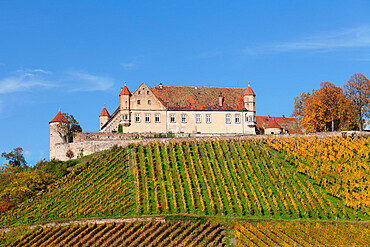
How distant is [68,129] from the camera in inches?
3730

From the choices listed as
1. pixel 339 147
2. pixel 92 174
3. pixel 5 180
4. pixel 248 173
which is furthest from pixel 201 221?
pixel 5 180

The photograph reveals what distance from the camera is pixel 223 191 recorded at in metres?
69.9

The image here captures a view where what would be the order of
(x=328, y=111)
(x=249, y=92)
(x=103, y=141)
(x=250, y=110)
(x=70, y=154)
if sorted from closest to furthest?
(x=103, y=141) < (x=70, y=154) < (x=328, y=111) < (x=250, y=110) < (x=249, y=92)

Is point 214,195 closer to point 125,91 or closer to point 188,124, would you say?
point 188,124

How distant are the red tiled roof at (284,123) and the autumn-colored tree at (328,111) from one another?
9.16 meters

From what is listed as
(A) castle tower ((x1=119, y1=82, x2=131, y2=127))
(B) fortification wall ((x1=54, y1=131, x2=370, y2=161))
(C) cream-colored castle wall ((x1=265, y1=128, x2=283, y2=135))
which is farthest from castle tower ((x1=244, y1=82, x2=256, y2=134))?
(A) castle tower ((x1=119, y1=82, x2=131, y2=127))

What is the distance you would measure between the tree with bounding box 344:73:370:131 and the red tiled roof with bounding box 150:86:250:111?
1850 centimetres

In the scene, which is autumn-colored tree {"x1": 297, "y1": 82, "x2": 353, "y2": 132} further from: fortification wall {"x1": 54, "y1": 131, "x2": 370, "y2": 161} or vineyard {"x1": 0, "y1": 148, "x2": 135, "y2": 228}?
vineyard {"x1": 0, "y1": 148, "x2": 135, "y2": 228}

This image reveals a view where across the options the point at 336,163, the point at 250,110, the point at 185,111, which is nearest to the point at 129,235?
the point at 336,163

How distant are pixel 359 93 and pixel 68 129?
48.0 m

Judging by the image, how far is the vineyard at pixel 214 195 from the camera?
197ft

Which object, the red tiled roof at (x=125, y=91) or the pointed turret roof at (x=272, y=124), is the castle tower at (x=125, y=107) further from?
the pointed turret roof at (x=272, y=124)

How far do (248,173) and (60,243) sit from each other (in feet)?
86.7

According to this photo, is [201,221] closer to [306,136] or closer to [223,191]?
[223,191]
